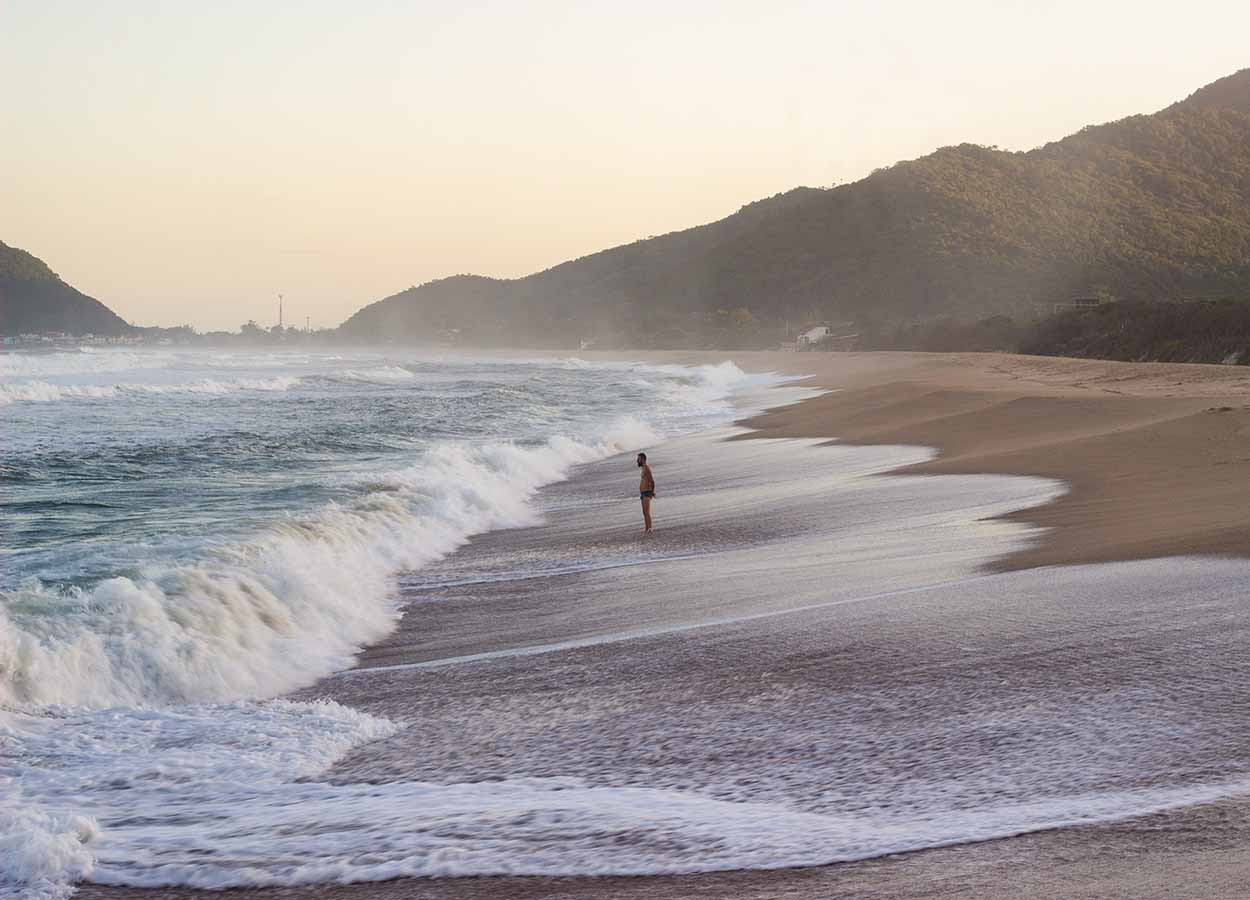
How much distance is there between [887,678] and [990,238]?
114m

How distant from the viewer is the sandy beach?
13.5 ft

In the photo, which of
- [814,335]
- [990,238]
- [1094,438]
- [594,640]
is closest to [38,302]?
[814,335]

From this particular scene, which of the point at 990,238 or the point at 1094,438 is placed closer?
the point at 1094,438

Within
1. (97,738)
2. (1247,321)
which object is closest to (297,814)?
(97,738)

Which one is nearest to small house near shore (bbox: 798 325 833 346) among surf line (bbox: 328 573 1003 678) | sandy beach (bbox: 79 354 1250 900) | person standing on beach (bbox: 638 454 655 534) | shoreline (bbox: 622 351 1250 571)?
shoreline (bbox: 622 351 1250 571)

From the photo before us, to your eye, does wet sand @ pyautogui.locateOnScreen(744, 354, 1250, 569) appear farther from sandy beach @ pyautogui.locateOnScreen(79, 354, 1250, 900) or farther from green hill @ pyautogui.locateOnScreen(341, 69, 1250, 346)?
green hill @ pyautogui.locateOnScreen(341, 69, 1250, 346)

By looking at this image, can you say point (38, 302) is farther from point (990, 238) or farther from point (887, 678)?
point (887, 678)

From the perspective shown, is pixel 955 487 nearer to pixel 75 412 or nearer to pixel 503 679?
pixel 503 679

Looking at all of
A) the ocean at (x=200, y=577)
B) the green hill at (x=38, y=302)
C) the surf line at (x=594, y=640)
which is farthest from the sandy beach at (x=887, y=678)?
the green hill at (x=38, y=302)

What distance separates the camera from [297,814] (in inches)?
199

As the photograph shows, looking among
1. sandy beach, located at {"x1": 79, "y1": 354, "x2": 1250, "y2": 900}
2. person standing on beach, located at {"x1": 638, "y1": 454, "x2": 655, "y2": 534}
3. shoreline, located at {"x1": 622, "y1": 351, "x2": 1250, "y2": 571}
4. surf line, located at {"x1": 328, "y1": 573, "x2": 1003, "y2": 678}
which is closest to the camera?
sandy beach, located at {"x1": 79, "y1": 354, "x2": 1250, "y2": 900}

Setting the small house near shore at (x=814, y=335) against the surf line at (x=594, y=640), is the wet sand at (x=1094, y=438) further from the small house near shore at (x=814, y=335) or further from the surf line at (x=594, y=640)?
the small house near shore at (x=814, y=335)

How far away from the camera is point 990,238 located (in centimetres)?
11362

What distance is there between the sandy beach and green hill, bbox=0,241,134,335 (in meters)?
153
